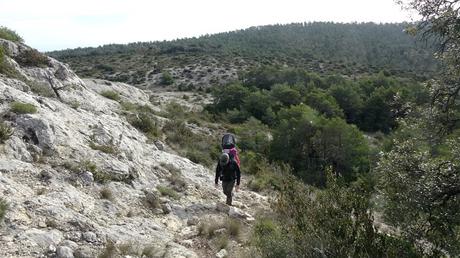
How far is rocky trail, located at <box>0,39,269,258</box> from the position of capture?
6.76 metres

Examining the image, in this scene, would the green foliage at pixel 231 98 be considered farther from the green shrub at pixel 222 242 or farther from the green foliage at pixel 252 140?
the green shrub at pixel 222 242

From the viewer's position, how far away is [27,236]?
627 centimetres

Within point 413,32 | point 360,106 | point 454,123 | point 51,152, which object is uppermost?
point 413,32

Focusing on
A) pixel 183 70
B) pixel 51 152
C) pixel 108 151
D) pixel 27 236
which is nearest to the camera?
pixel 27 236

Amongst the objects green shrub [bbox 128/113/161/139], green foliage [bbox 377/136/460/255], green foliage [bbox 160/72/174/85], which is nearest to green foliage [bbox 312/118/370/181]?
green shrub [bbox 128/113/161/139]

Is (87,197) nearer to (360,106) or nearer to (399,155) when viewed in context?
(399,155)

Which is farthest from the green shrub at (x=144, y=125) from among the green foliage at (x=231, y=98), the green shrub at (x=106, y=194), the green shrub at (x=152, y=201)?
the green foliage at (x=231, y=98)

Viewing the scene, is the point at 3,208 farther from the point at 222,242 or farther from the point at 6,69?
the point at 6,69

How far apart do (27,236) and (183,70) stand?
6513 centimetres

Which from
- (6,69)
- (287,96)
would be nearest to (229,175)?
(6,69)

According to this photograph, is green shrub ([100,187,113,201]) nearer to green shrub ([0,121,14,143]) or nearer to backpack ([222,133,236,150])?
green shrub ([0,121,14,143])

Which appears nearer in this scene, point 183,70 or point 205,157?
point 205,157

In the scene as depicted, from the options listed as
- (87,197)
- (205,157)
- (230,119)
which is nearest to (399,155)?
(87,197)

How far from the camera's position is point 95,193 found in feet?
28.8
